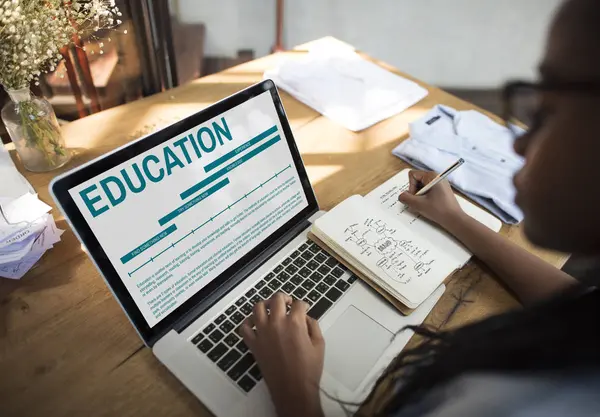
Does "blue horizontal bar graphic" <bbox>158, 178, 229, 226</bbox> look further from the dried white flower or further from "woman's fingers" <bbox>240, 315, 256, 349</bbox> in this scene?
the dried white flower

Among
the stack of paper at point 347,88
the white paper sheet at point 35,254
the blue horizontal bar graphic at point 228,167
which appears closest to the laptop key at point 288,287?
the blue horizontal bar graphic at point 228,167

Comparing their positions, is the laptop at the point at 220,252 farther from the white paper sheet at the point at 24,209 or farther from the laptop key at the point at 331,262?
the white paper sheet at the point at 24,209

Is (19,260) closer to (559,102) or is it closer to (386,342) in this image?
(386,342)

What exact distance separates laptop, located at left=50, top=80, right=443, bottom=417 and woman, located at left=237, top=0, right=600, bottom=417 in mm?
43

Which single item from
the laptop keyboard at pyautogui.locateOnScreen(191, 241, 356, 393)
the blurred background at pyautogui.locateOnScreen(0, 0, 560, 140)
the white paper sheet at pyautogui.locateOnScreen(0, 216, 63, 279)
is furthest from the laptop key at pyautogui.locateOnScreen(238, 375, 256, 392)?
the blurred background at pyautogui.locateOnScreen(0, 0, 560, 140)

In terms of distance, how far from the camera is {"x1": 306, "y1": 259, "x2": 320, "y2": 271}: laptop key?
2.51 ft

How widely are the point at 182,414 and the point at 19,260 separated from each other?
0.41 m

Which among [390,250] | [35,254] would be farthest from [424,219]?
[35,254]

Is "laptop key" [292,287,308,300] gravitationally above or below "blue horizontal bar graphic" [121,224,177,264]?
below

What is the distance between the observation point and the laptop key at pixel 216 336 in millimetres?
655

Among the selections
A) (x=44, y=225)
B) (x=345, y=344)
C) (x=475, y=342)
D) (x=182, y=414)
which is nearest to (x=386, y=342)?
(x=345, y=344)

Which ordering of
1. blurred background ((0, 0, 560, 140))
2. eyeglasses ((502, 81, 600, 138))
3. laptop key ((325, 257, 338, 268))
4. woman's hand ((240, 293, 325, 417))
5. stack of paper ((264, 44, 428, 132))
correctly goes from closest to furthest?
eyeglasses ((502, 81, 600, 138)) < woman's hand ((240, 293, 325, 417)) < laptop key ((325, 257, 338, 268)) < stack of paper ((264, 44, 428, 132)) < blurred background ((0, 0, 560, 140))

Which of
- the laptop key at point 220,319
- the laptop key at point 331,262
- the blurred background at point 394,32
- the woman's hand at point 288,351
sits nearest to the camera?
the woman's hand at point 288,351

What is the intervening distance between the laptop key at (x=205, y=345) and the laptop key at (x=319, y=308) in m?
0.16
